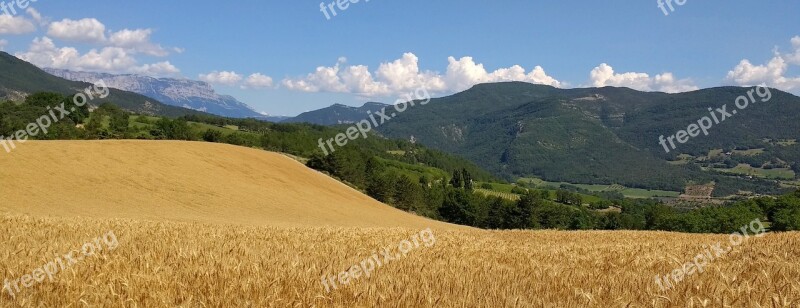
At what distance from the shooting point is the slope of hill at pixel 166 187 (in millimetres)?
38062

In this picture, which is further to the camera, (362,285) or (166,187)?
(166,187)

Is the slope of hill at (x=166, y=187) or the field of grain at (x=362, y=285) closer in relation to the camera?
the field of grain at (x=362, y=285)

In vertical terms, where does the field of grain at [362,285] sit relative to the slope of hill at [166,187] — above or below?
above

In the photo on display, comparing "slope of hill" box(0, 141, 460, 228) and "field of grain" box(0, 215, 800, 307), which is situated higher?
"field of grain" box(0, 215, 800, 307)

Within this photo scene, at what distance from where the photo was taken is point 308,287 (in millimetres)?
5102

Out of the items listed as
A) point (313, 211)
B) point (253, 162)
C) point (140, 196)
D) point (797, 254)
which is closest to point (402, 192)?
point (253, 162)

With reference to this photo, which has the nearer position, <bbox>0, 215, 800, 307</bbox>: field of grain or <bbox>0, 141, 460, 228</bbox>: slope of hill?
<bbox>0, 215, 800, 307</bbox>: field of grain

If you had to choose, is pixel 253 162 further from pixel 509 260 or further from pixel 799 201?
pixel 799 201

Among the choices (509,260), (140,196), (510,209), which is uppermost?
(509,260)

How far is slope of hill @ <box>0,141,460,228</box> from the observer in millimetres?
38062

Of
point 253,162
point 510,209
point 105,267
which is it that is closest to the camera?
point 105,267

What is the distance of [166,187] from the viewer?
163 feet

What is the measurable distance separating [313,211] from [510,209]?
105m

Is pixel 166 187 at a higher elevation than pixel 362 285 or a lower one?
lower
